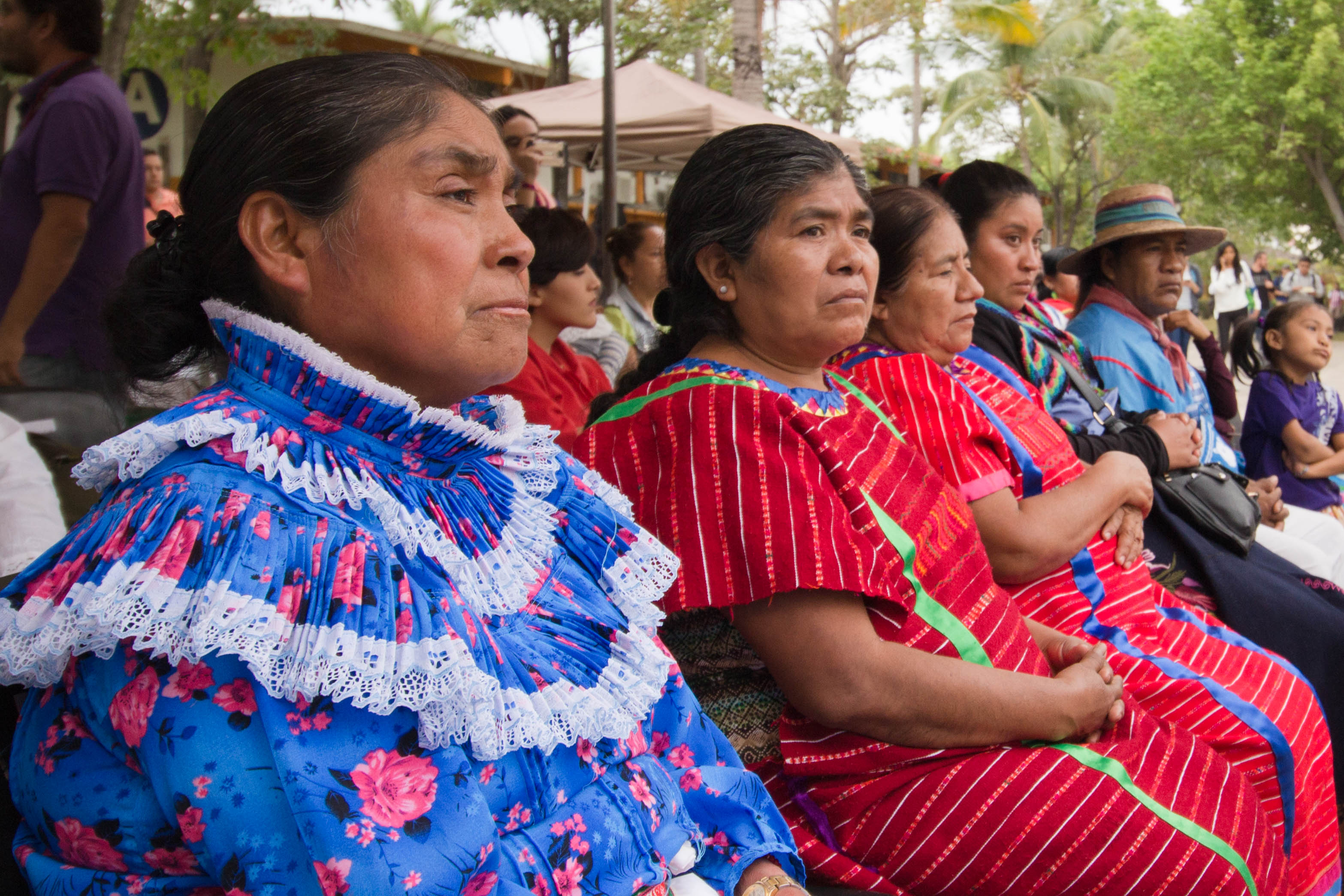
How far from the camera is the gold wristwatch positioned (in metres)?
1.46

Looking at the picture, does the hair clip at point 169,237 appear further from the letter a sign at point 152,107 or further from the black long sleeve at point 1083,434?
the letter a sign at point 152,107

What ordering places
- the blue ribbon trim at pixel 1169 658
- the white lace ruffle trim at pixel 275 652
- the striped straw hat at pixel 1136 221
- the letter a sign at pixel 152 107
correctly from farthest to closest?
1. the letter a sign at pixel 152 107
2. the striped straw hat at pixel 1136 221
3. the blue ribbon trim at pixel 1169 658
4. the white lace ruffle trim at pixel 275 652

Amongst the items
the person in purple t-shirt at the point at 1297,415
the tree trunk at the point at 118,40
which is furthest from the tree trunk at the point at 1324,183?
the tree trunk at the point at 118,40

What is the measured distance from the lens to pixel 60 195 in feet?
9.77

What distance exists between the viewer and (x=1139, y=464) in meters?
2.64

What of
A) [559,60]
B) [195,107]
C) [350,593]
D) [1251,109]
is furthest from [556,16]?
[350,593]

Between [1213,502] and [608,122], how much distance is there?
4.67 meters

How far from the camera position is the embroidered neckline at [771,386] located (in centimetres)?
204

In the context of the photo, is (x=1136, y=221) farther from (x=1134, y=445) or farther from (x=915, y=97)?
(x=915, y=97)

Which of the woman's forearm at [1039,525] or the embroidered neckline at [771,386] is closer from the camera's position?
the embroidered neckline at [771,386]

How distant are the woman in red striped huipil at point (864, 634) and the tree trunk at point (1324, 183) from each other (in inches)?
941

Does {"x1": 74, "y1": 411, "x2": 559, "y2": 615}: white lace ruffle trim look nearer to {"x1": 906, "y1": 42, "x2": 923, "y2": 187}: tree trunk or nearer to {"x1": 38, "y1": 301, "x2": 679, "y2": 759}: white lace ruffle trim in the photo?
{"x1": 38, "y1": 301, "x2": 679, "y2": 759}: white lace ruffle trim

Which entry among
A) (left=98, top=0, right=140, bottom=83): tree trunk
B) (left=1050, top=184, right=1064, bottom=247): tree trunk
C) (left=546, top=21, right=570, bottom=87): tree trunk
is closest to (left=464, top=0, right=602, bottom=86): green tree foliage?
(left=546, top=21, right=570, bottom=87): tree trunk

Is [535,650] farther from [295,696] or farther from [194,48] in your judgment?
[194,48]
